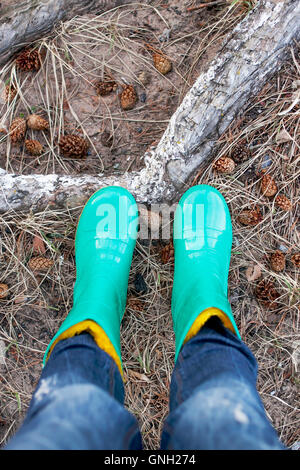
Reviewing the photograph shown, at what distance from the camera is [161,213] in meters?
1.54

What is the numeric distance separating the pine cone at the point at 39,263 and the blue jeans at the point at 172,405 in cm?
51

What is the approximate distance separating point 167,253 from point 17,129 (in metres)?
0.86

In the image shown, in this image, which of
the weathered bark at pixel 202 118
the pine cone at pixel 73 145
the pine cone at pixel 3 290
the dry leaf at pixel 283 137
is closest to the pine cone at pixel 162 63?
the weathered bark at pixel 202 118

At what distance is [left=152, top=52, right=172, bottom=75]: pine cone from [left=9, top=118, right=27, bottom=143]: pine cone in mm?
640

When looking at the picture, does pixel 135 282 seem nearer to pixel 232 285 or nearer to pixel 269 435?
pixel 232 285

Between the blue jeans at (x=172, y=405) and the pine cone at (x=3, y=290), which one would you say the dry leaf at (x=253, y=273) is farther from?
the pine cone at (x=3, y=290)

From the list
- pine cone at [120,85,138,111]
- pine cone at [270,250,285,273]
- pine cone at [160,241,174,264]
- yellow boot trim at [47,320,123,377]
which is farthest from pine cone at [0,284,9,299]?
pine cone at [270,250,285,273]

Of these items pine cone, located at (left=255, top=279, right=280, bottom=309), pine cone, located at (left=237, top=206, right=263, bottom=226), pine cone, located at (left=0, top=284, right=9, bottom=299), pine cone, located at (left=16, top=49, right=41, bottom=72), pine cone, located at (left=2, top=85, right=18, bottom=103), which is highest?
pine cone, located at (left=16, top=49, right=41, bottom=72)

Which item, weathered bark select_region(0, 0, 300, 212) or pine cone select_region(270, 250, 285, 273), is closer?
weathered bark select_region(0, 0, 300, 212)

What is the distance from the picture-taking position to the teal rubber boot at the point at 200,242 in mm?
1457

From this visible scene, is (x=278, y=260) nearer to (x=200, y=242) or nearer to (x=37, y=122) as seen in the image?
(x=200, y=242)

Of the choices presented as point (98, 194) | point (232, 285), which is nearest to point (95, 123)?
point (98, 194)

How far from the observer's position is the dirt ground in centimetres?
152

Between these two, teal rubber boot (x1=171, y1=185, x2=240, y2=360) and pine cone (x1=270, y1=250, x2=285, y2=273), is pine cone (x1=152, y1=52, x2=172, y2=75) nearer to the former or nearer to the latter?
teal rubber boot (x1=171, y1=185, x2=240, y2=360)
